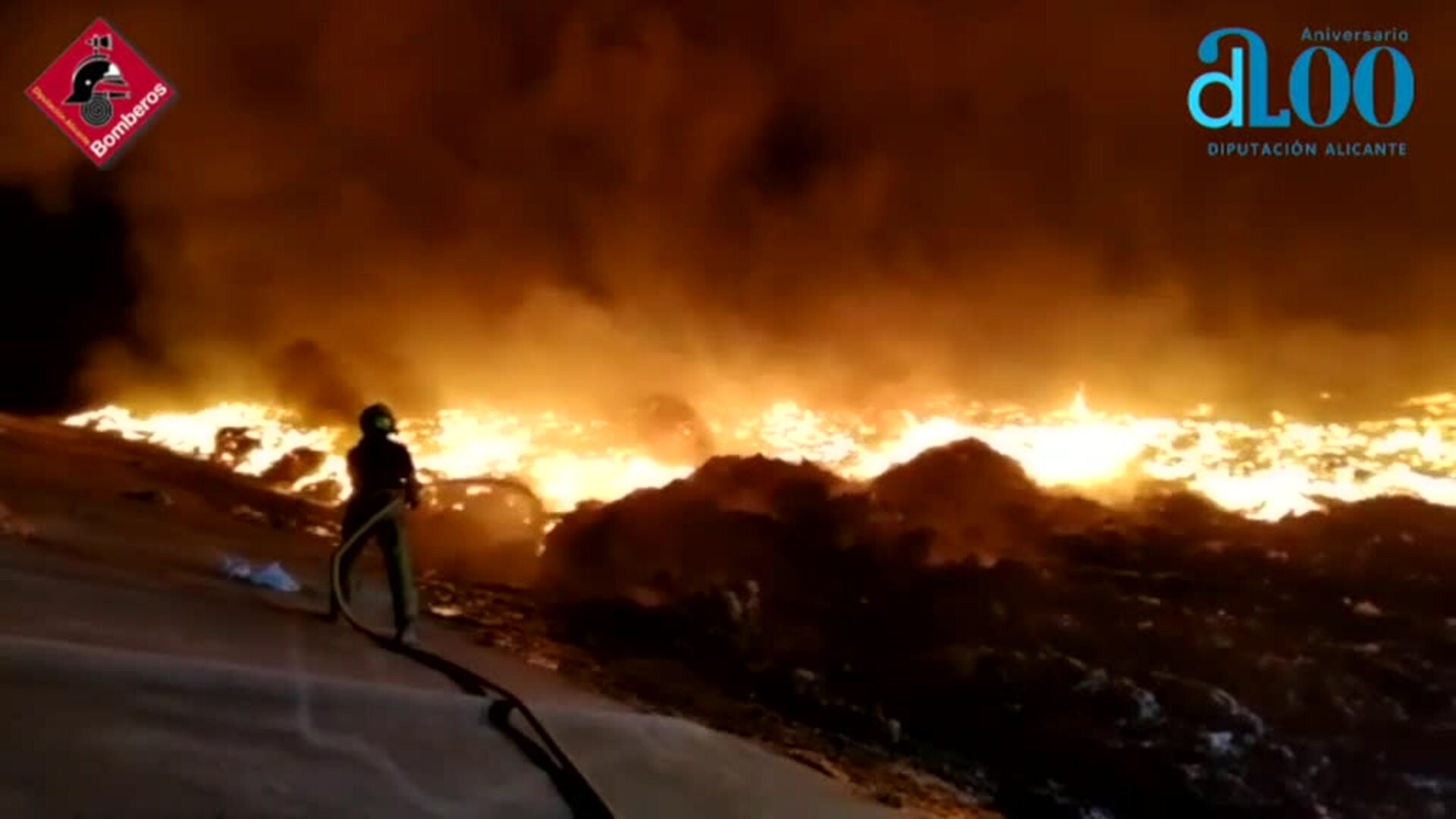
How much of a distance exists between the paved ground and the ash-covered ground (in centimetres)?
167

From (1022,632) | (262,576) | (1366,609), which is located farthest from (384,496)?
(1366,609)

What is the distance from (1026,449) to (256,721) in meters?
16.4

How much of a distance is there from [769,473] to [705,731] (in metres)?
8.46

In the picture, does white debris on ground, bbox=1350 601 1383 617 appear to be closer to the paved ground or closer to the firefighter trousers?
the paved ground

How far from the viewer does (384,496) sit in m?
8.07

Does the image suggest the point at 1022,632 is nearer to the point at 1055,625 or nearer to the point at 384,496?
the point at 1055,625

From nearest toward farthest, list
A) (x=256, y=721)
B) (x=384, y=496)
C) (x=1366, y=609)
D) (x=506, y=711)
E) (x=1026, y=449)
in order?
1. (x=256, y=721)
2. (x=506, y=711)
3. (x=384, y=496)
4. (x=1366, y=609)
5. (x=1026, y=449)

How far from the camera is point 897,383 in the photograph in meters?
22.1

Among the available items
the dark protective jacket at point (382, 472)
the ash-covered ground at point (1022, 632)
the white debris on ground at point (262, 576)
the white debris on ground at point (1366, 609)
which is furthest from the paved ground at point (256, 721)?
the white debris on ground at point (1366, 609)

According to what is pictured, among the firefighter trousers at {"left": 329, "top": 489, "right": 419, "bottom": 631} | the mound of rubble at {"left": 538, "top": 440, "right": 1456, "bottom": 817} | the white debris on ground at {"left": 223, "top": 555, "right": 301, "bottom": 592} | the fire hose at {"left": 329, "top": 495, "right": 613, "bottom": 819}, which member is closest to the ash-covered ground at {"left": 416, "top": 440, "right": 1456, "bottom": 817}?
the mound of rubble at {"left": 538, "top": 440, "right": 1456, "bottom": 817}

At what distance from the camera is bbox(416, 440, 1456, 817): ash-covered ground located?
972 cm

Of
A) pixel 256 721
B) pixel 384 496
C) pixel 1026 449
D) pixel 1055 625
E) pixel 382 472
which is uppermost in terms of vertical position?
pixel 1026 449

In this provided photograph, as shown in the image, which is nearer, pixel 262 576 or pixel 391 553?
pixel 391 553

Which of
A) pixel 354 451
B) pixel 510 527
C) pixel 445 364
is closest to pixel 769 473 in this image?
pixel 510 527
